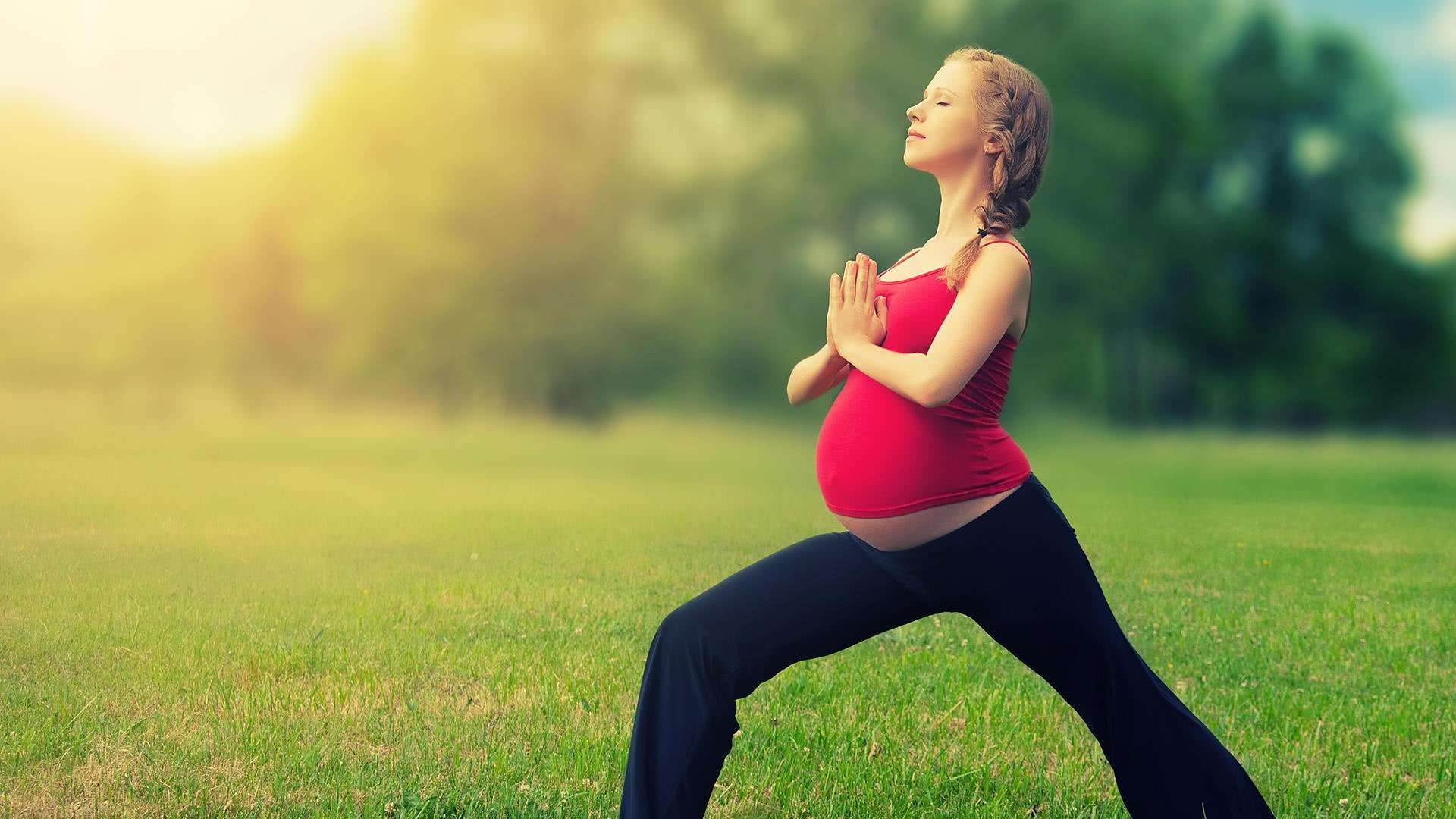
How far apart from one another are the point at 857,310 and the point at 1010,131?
0.74 m

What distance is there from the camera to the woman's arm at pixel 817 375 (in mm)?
3887

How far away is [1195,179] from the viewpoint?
4103 cm

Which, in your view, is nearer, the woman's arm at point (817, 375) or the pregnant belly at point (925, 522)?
the pregnant belly at point (925, 522)

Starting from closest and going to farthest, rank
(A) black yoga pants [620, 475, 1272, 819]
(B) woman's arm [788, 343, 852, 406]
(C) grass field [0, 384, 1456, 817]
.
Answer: (A) black yoga pants [620, 475, 1272, 819] → (B) woman's arm [788, 343, 852, 406] → (C) grass field [0, 384, 1456, 817]

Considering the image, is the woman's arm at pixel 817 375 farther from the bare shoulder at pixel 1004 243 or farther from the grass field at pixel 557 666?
the grass field at pixel 557 666

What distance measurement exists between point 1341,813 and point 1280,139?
41.0 m

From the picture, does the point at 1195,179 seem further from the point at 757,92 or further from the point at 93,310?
the point at 93,310

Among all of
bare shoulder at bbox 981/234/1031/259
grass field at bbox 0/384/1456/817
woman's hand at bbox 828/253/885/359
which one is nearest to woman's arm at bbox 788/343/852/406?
woman's hand at bbox 828/253/885/359

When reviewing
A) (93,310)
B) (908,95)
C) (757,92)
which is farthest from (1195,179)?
(93,310)

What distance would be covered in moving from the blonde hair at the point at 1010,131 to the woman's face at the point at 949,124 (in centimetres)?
3

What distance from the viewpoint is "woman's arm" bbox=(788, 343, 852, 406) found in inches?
153

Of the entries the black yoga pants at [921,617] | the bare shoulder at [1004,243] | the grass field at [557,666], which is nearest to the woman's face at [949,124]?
the bare shoulder at [1004,243]

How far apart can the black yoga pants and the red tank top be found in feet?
0.47

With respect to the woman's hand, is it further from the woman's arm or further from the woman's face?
the woman's face
